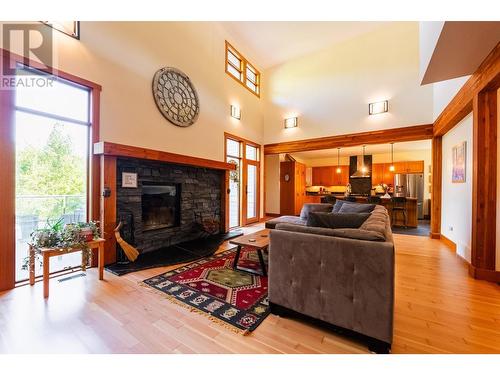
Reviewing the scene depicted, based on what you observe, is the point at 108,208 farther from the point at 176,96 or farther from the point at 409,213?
the point at 409,213

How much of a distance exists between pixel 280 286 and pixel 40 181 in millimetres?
3116

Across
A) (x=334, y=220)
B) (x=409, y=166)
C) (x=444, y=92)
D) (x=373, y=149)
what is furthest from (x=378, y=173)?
(x=334, y=220)

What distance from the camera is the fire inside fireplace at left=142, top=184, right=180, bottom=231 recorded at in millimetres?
3735

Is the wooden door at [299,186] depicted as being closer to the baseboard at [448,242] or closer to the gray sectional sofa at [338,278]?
the baseboard at [448,242]

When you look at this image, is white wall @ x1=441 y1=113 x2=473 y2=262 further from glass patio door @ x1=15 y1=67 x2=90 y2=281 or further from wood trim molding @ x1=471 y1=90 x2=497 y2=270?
glass patio door @ x1=15 y1=67 x2=90 y2=281

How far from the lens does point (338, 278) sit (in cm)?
157

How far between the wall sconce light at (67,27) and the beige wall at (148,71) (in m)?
0.06

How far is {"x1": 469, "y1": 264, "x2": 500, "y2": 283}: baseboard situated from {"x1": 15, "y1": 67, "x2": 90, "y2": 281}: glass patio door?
507cm

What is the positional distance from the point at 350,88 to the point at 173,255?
609cm

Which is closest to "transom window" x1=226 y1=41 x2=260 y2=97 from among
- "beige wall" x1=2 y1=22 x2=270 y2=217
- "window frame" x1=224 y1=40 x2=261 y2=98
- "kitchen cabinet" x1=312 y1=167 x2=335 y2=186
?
"window frame" x1=224 y1=40 x2=261 y2=98

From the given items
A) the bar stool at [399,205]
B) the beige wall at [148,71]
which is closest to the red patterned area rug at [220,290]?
the beige wall at [148,71]

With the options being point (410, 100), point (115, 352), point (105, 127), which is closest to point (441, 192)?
point (410, 100)

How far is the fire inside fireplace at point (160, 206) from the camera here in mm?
3735
